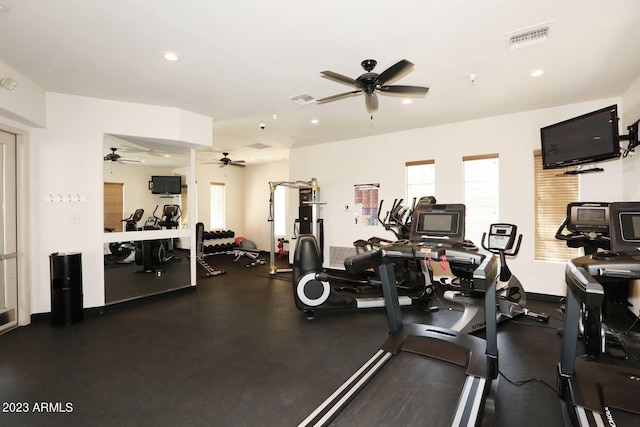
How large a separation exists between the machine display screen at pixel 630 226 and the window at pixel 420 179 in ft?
10.8

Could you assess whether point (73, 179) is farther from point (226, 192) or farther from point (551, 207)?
point (551, 207)

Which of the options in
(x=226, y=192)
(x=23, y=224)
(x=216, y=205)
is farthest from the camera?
(x=226, y=192)

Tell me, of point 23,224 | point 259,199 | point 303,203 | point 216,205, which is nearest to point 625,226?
point 303,203

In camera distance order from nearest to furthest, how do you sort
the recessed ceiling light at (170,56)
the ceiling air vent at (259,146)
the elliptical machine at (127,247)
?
the recessed ceiling light at (170,56)
the elliptical machine at (127,247)
the ceiling air vent at (259,146)

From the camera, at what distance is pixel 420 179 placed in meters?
5.84

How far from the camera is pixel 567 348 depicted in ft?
7.05

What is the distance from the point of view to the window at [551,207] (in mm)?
4582

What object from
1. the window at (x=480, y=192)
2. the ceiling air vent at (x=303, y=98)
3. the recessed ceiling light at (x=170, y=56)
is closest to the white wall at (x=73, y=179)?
the recessed ceiling light at (x=170, y=56)

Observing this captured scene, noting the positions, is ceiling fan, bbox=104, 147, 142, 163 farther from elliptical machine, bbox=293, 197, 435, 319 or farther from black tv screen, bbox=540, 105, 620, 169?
black tv screen, bbox=540, 105, 620, 169

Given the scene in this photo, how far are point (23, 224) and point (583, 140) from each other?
6.97 m

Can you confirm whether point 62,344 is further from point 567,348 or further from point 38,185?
point 567,348

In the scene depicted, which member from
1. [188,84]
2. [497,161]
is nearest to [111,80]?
[188,84]

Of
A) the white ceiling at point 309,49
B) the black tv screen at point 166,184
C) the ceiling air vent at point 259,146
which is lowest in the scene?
the black tv screen at point 166,184

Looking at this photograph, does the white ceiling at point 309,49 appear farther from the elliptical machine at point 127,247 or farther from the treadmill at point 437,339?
the elliptical machine at point 127,247
